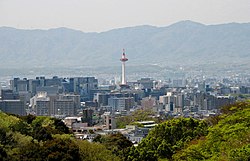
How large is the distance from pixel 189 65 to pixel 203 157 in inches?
7326

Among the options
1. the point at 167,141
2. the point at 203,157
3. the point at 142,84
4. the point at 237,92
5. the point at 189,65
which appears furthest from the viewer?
the point at 189,65

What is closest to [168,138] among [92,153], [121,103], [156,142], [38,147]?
[156,142]

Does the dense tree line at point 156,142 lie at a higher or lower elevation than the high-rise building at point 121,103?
higher

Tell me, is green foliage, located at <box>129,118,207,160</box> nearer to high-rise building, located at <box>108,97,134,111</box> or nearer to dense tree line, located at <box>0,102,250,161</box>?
dense tree line, located at <box>0,102,250,161</box>

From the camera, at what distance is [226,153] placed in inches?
417

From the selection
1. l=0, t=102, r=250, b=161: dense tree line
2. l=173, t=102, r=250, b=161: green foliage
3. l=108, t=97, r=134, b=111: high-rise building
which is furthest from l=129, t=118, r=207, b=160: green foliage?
l=108, t=97, r=134, b=111: high-rise building

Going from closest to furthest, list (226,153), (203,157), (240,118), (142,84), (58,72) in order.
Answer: (226,153) → (203,157) → (240,118) → (142,84) → (58,72)

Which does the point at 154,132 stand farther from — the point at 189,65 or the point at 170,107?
the point at 189,65

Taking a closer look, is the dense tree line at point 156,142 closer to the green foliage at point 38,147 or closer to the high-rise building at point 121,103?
the green foliage at point 38,147

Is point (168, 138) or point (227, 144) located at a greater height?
point (227, 144)

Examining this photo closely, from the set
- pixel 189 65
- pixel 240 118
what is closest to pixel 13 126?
pixel 240 118

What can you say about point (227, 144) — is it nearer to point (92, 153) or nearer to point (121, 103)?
point (92, 153)

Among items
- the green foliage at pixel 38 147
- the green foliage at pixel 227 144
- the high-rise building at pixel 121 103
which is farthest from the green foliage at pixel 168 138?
the high-rise building at pixel 121 103

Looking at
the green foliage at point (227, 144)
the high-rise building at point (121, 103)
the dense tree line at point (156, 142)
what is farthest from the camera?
the high-rise building at point (121, 103)
